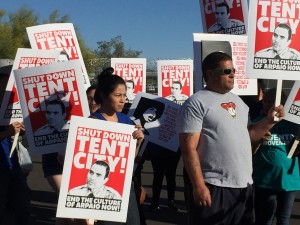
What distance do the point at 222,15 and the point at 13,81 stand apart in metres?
2.27

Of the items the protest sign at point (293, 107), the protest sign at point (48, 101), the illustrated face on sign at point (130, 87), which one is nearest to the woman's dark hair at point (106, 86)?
the protest sign at point (48, 101)

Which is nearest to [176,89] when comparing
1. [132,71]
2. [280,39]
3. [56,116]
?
[132,71]

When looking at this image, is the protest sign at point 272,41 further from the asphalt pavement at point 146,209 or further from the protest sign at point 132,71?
the protest sign at point 132,71

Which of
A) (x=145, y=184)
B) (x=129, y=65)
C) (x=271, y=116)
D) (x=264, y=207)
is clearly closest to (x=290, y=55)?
(x=271, y=116)

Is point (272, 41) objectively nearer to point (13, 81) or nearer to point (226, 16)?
point (226, 16)

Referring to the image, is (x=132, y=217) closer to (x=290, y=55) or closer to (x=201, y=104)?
(x=201, y=104)

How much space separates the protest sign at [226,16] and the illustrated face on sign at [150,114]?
4.04 ft

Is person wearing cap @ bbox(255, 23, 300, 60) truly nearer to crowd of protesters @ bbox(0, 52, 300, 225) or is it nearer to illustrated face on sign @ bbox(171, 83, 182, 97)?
crowd of protesters @ bbox(0, 52, 300, 225)

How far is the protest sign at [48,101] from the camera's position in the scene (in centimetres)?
422

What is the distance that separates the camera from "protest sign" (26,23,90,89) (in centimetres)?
553

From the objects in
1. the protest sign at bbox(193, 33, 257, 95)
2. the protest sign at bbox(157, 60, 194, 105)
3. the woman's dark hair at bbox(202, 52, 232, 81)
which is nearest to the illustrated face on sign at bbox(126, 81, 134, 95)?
the protest sign at bbox(157, 60, 194, 105)

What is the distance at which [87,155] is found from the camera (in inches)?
150

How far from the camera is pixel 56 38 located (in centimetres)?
567

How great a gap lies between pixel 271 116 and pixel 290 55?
0.55 metres
